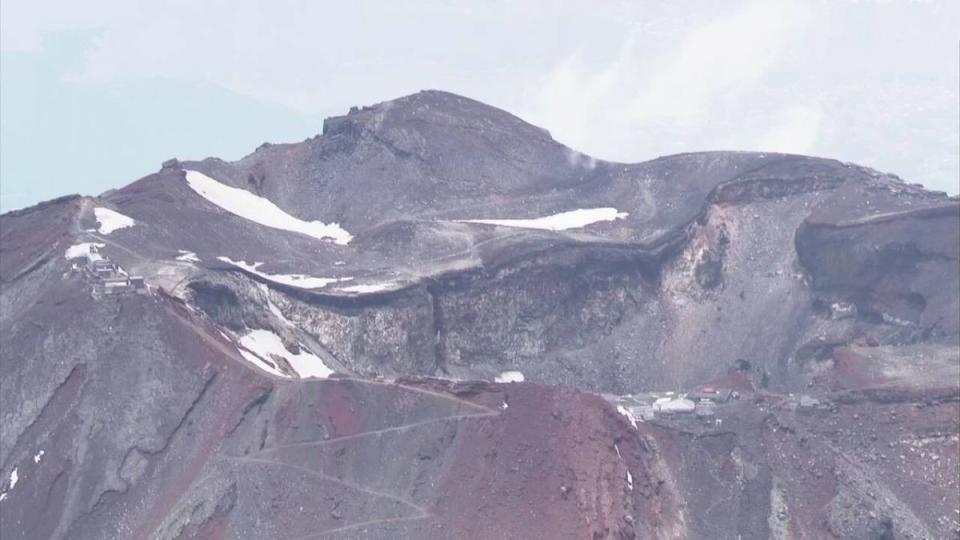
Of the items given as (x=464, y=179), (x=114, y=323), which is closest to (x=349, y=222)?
(x=464, y=179)

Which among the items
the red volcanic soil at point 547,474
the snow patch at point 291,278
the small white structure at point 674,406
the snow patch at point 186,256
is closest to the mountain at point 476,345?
the red volcanic soil at point 547,474

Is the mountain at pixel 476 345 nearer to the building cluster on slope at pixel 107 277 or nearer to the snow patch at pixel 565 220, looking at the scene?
the building cluster on slope at pixel 107 277

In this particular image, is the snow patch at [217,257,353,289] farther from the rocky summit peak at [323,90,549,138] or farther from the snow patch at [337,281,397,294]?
the rocky summit peak at [323,90,549,138]

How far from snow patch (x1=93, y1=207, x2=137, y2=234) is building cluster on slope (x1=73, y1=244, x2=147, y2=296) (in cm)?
447

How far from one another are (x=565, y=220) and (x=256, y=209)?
50.9ft

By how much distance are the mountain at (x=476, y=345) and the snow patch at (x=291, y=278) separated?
1.07 feet

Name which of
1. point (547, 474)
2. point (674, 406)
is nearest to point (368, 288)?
point (674, 406)

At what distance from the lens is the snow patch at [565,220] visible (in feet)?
252

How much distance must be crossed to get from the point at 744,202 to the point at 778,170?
2865mm

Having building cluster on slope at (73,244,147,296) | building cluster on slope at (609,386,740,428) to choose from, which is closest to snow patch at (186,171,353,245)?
building cluster on slope at (73,244,147,296)

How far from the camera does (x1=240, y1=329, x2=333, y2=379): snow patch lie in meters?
62.2

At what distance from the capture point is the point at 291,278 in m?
69.3

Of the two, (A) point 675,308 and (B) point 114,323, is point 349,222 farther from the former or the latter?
(B) point 114,323

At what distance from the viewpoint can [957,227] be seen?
71188mm
